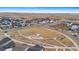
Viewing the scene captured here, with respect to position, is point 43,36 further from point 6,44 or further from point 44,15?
point 6,44

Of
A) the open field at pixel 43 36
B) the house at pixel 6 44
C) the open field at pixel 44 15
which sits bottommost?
the house at pixel 6 44

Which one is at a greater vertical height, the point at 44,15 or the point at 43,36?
the point at 44,15

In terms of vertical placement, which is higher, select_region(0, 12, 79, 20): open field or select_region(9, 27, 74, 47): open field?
select_region(0, 12, 79, 20): open field

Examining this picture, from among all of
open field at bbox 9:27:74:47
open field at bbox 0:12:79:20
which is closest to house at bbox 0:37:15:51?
open field at bbox 9:27:74:47

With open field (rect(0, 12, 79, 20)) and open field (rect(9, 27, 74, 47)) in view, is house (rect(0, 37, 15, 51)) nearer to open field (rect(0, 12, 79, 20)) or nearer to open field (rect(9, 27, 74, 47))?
open field (rect(9, 27, 74, 47))

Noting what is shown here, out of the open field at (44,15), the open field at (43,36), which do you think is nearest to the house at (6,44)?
the open field at (43,36)

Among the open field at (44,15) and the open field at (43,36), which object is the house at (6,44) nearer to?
the open field at (43,36)

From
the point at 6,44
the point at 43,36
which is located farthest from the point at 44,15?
the point at 6,44

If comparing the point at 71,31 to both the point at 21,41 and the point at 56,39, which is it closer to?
the point at 56,39

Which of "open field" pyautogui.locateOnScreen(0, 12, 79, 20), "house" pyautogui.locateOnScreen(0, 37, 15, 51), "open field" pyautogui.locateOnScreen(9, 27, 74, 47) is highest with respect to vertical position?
"open field" pyautogui.locateOnScreen(0, 12, 79, 20)

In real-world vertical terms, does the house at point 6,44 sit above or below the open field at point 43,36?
below
